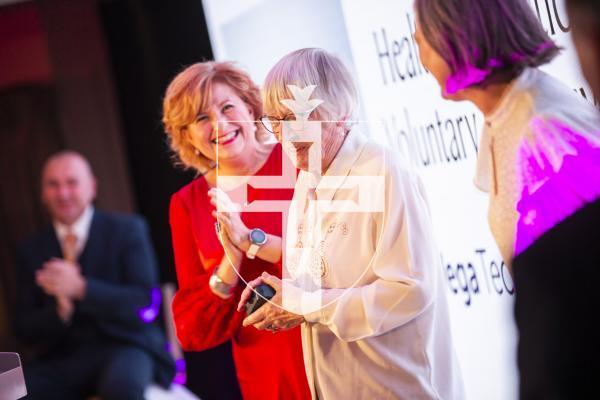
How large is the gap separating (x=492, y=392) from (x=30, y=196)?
4.21 metres

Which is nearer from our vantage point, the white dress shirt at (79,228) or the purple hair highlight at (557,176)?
the purple hair highlight at (557,176)

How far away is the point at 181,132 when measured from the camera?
2455 mm

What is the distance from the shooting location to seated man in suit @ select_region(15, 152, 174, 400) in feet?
12.2

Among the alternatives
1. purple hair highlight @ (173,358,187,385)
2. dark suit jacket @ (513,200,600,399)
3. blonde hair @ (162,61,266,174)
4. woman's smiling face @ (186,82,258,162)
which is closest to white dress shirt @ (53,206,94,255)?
purple hair highlight @ (173,358,187,385)

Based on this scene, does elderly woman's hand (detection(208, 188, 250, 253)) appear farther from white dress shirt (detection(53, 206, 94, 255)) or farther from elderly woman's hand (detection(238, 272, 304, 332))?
white dress shirt (detection(53, 206, 94, 255))

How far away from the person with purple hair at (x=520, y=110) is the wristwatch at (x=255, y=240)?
0.68 metres

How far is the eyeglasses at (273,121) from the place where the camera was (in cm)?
211

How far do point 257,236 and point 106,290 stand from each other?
6.23 feet

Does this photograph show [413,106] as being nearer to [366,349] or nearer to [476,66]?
[476,66]

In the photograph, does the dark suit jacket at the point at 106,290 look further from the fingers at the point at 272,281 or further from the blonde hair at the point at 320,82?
the blonde hair at the point at 320,82

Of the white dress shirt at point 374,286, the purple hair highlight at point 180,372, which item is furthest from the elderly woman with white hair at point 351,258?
the purple hair highlight at point 180,372

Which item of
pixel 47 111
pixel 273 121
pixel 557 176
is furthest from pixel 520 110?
pixel 47 111

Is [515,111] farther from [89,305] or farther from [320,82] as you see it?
[89,305]

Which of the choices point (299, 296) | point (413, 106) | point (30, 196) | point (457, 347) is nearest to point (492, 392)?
point (457, 347)
